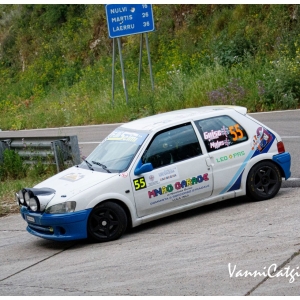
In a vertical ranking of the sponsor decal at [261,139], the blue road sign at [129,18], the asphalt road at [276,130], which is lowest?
the asphalt road at [276,130]

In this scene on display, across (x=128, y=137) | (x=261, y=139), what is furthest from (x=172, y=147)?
(x=261, y=139)

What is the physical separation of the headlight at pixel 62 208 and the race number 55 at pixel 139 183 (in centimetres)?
87

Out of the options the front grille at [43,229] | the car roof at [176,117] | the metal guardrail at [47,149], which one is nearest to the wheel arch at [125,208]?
the front grille at [43,229]

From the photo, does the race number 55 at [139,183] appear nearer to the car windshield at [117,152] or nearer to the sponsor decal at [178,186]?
the sponsor decal at [178,186]

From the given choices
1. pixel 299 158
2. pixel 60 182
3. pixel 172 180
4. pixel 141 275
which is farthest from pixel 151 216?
pixel 299 158

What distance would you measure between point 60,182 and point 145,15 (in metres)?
17.4

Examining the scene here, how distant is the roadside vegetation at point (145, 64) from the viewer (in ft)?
69.8

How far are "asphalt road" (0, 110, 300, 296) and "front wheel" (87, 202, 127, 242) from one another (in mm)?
131

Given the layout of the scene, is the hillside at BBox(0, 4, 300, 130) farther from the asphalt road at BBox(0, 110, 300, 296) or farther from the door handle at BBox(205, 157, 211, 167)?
the asphalt road at BBox(0, 110, 300, 296)

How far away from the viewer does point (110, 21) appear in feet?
85.6

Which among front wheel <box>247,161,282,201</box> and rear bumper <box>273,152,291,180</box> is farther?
rear bumper <box>273,152,291,180</box>

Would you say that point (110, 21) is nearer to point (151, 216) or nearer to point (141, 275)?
point (151, 216)

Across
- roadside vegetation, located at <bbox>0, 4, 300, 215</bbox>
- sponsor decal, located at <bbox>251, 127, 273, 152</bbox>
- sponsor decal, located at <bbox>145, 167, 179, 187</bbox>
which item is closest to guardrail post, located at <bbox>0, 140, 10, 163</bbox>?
roadside vegetation, located at <bbox>0, 4, 300, 215</bbox>

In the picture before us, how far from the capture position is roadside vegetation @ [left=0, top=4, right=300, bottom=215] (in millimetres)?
21281
